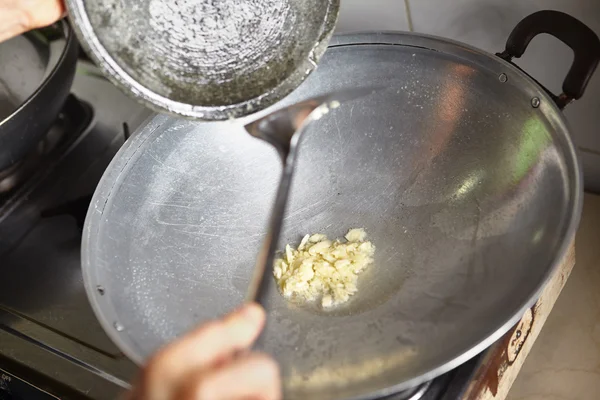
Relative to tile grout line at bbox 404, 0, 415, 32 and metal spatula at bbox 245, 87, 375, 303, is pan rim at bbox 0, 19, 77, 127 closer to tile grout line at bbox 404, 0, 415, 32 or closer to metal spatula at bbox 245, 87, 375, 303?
metal spatula at bbox 245, 87, 375, 303

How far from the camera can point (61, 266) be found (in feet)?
2.42

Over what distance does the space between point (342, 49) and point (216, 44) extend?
172mm

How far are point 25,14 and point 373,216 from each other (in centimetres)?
42

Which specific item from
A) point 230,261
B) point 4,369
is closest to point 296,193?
point 230,261

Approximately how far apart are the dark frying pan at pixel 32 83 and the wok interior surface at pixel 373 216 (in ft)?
0.38

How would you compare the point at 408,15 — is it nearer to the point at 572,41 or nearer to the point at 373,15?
the point at 373,15

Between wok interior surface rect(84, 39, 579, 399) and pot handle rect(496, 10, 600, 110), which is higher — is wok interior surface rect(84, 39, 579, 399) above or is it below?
below

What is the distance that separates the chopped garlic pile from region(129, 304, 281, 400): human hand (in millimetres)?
267

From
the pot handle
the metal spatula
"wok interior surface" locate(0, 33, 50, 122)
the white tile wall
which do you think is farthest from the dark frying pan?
the pot handle

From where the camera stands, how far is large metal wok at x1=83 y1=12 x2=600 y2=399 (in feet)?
1.88

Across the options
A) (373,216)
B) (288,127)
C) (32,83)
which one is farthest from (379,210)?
(32,83)

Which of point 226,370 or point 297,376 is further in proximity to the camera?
point 297,376

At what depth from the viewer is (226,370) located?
0.38m

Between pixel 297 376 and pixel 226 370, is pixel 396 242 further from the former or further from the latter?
pixel 226 370
